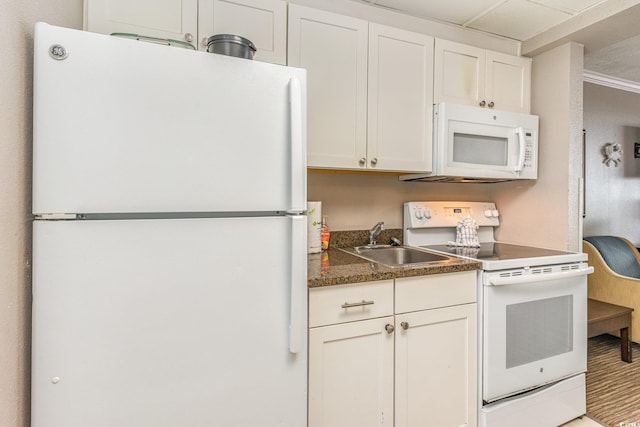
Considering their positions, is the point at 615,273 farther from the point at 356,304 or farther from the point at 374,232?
the point at 356,304

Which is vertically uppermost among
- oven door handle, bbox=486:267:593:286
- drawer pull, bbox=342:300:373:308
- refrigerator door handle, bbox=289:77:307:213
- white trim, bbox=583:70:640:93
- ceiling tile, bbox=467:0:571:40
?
white trim, bbox=583:70:640:93

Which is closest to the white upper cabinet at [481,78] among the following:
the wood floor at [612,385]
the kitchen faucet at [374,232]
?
the kitchen faucet at [374,232]

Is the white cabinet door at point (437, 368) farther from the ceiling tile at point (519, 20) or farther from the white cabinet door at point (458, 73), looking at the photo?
the ceiling tile at point (519, 20)

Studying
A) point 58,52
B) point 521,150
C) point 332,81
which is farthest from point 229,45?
point 521,150

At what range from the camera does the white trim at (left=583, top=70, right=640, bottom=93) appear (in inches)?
122

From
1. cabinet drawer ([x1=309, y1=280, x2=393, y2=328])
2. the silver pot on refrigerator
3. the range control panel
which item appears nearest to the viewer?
the silver pot on refrigerator

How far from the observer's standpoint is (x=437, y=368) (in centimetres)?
154

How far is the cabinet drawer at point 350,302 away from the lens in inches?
51.9

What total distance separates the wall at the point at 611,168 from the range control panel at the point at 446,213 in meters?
1.42

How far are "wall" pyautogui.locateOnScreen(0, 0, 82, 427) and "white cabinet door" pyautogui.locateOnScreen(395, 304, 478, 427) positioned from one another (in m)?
1.28

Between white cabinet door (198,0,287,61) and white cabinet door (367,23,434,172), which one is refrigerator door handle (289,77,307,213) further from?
white cabinet door (367,23,434,172)

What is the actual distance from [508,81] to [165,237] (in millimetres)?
2219

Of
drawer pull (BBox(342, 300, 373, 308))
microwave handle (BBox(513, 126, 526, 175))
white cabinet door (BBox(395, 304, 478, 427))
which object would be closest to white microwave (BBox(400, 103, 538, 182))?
microwave handle (BBox(513, 126, 526, 175))

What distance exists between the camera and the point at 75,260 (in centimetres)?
94
